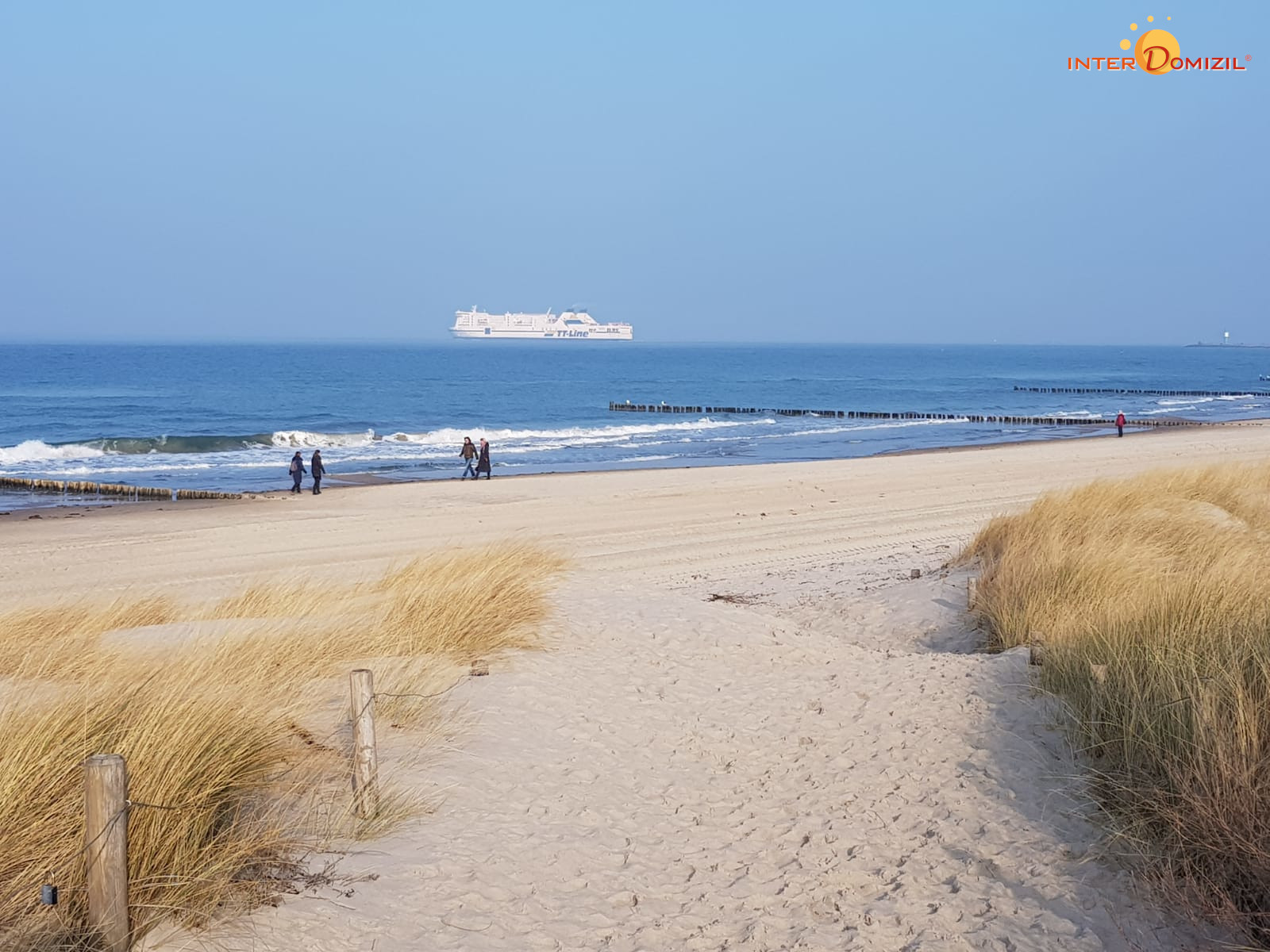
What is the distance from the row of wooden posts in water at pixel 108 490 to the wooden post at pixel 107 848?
960 inches

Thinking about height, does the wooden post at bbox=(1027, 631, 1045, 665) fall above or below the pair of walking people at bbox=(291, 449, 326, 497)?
above

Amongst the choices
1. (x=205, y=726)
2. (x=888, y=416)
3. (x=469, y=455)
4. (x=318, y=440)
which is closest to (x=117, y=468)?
(x=318, y=440)

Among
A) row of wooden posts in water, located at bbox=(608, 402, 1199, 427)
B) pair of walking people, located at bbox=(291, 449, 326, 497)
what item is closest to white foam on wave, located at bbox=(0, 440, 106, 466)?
pair of walking people, located at bbox=(291, 449, 326, 497)

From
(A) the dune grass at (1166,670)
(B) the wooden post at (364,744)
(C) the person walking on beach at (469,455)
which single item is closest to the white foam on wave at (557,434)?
(C) the person walking on beach at (469,455)

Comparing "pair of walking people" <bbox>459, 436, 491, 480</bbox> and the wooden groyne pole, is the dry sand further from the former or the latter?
the wooden groyne pole

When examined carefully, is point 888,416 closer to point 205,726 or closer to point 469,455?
point 469,455

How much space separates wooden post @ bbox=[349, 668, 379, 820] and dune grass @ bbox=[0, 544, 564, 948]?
0.31 ft

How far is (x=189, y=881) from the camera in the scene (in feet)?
15.4

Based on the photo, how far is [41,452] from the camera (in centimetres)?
4022

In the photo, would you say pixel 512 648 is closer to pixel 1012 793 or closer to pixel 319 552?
pixel 1012 793

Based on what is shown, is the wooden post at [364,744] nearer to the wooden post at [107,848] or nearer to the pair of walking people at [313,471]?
the wooden post at [107,848]

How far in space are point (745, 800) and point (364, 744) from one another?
2263mm

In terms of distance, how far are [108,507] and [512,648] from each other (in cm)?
1948

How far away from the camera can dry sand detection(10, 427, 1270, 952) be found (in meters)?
5.10
